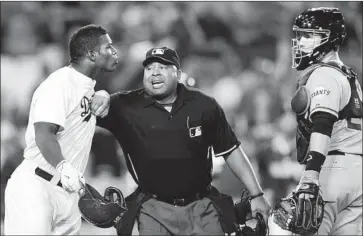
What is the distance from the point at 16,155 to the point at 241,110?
3232 mm

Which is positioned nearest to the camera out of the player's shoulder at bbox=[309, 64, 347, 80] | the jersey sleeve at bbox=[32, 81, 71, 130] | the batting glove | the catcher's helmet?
the batting glove

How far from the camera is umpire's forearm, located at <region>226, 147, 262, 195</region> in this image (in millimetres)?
4918

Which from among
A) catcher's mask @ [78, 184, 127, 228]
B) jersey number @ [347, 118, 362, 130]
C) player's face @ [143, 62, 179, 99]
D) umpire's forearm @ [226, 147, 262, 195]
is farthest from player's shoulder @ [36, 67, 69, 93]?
jersey number @ [347, 118, 362, 130]

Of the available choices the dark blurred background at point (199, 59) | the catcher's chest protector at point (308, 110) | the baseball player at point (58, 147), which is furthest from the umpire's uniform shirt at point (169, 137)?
the dark blurred background at point (199, 59)

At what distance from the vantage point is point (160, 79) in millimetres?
4734

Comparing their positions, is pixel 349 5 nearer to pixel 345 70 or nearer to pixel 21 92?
pixel 21 92

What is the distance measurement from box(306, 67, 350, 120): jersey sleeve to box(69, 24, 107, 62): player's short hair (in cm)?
157

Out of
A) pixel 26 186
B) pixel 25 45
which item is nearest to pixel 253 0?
pixel 25 45

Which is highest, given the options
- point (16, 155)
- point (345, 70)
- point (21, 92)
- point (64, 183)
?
point (345, 70)

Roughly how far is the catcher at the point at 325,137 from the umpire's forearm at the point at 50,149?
1.54m

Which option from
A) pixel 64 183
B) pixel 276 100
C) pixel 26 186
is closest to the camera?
pixel 64 183

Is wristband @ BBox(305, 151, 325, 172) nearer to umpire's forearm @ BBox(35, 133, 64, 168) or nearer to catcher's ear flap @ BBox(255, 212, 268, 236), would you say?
catcher's ear flap @ BBox(255, 212, 268, 236)

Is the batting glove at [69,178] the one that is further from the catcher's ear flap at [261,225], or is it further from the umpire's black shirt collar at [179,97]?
the catcher's ear flap at [261,225]

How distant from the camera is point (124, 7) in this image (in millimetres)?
10578
